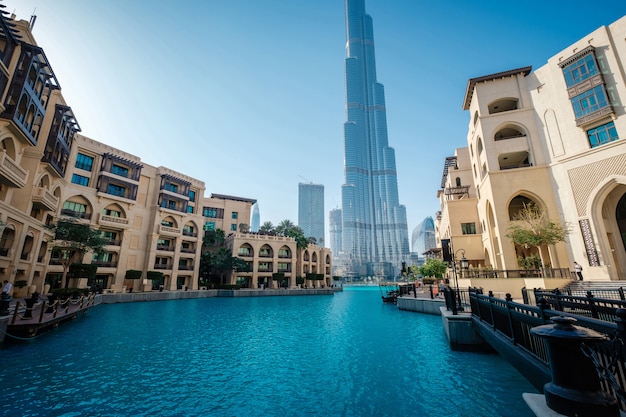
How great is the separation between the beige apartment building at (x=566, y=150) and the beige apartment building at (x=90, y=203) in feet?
126

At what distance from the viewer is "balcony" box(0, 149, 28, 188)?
707 inches

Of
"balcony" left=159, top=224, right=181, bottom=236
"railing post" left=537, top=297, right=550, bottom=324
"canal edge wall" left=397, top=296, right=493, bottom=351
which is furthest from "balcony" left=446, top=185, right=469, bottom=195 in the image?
"balcony" left=159, top=224, right=181, bottom=236

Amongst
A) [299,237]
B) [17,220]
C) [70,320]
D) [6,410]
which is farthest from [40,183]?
[299,237]

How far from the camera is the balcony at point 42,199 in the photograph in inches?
963

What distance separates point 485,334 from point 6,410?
44.4 feet

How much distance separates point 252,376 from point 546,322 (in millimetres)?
8122

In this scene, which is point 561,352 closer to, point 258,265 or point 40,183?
point 40,183

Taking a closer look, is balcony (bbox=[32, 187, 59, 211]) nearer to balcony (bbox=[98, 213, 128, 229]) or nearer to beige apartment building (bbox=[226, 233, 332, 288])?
balcony (bbox=[98, 213, 128, 229])

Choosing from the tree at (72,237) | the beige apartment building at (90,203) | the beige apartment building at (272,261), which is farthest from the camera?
the beige apartment building at (272,261)

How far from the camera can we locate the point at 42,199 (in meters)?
24.8

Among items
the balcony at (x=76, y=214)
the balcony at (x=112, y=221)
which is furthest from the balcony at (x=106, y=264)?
the balcony at (x=76, y=214)

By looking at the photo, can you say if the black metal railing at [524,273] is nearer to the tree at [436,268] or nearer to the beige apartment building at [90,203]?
the tree at [436,268]

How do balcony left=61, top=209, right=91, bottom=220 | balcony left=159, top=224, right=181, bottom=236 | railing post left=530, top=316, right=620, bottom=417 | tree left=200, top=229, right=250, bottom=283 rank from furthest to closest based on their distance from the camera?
tree left=200, top=229, right=250, bottom=283
balcony left=159, top=224, right=181, bottom=236
balcony left=61, top=209, right=91, bottom=220
railing post left=530, top=316, right=620, bottom=417

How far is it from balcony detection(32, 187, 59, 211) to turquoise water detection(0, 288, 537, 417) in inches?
660
